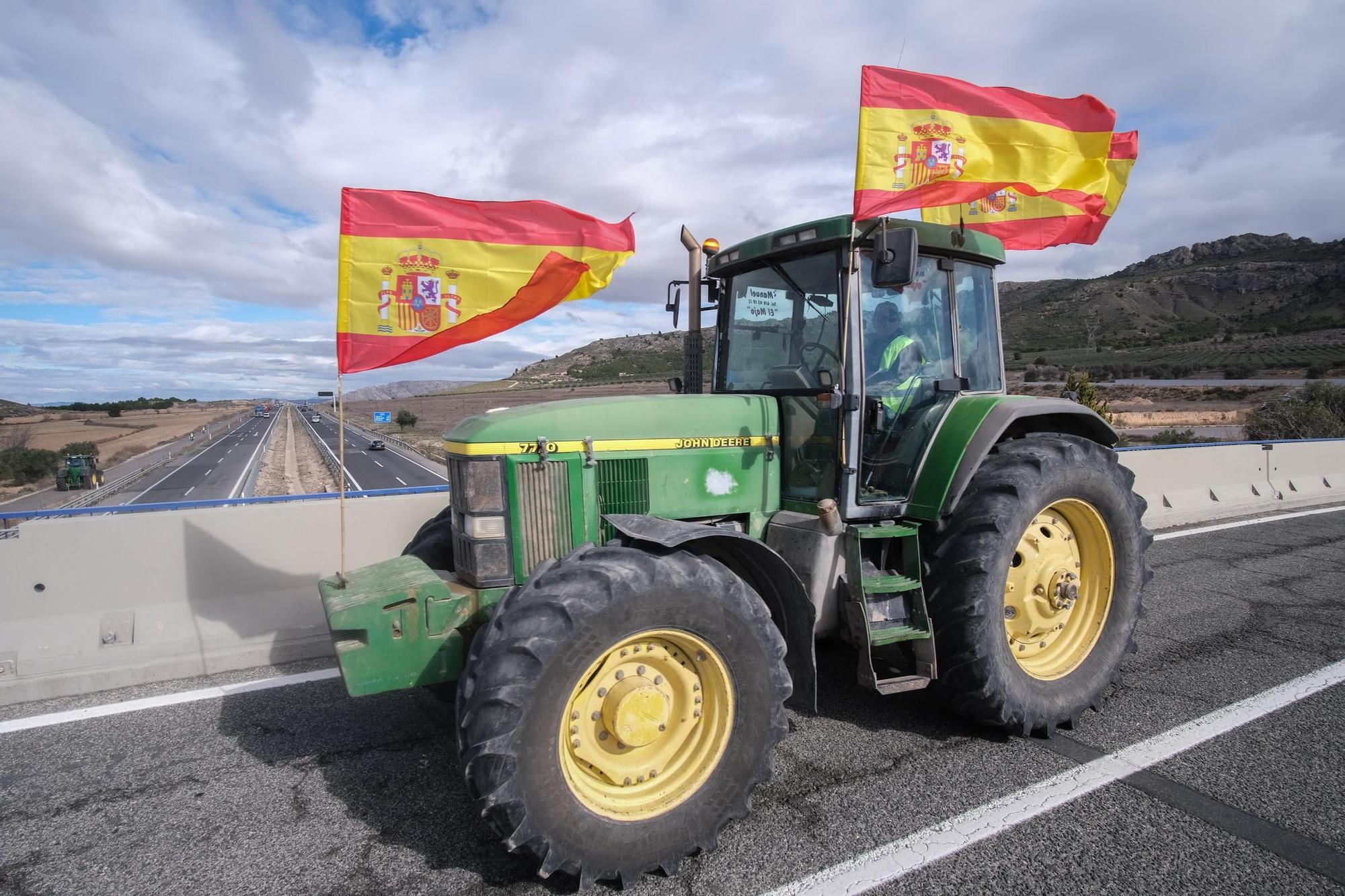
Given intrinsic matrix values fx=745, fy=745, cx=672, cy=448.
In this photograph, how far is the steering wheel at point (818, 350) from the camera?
3.81 meters

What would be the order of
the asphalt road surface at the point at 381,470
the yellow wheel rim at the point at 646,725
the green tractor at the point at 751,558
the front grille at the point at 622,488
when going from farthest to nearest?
the asphalt road surface at the point at 381,470, the front grille at the point at 622,488, the yellow wheel rim at the point at 646,725, the green tractor at the point at 751,558

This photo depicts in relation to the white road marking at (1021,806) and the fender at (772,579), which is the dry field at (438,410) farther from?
the white road marking at (1021,806)

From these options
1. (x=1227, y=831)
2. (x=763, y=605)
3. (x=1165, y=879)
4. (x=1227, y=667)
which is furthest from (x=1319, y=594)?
(x=763, y=605)

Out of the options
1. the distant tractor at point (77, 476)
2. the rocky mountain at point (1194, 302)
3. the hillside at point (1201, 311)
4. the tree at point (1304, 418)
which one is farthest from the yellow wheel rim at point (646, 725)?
the rocky mountain at point (1194, 302)

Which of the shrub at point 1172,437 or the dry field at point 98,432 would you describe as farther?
the dry field at point 98,432

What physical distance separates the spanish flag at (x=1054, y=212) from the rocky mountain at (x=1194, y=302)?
7257cm

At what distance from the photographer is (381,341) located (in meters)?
3.66

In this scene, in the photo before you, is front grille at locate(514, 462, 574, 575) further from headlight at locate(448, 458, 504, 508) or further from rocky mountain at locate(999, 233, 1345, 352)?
rocky mountain at locate(999, 233, 1345, 352)

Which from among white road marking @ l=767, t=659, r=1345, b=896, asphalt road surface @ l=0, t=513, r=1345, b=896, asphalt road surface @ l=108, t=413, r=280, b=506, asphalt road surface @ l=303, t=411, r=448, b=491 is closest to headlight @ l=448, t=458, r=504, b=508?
asphalt road surface @ l=0, t=513, r=1345, b=896

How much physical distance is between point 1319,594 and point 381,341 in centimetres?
739

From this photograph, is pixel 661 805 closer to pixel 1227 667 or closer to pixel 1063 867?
pixel 1063 867

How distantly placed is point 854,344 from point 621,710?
208 centimetres

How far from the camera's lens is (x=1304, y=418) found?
62.6ft

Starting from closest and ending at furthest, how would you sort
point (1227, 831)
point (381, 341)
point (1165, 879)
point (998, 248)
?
point (1165, 879) < point (1227, 831) < point (381, 341) < point (998, 248)
